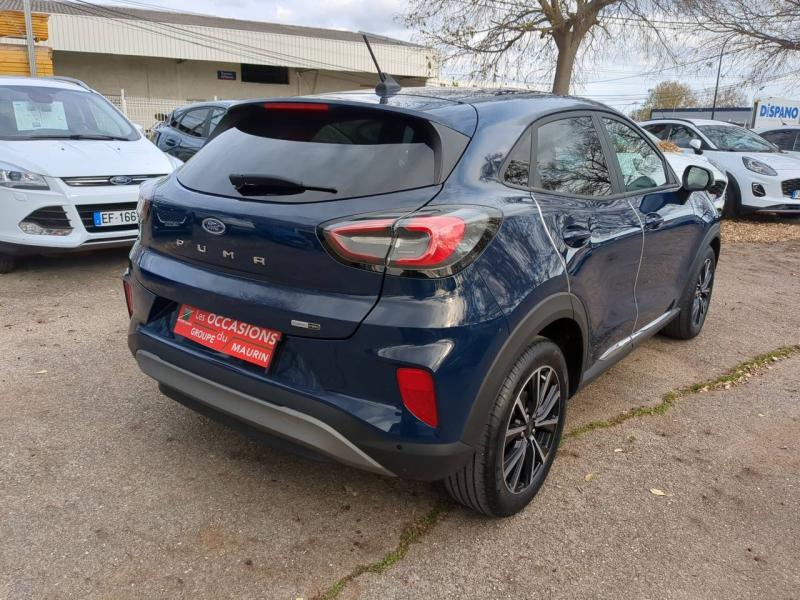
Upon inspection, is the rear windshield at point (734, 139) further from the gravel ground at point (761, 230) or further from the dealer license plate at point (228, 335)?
the dealer license plate at point (228, 335)

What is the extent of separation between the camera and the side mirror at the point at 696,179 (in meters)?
4.01

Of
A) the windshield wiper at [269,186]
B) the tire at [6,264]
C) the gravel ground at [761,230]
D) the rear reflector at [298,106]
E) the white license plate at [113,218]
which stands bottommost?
the gravel ground at [761,230]

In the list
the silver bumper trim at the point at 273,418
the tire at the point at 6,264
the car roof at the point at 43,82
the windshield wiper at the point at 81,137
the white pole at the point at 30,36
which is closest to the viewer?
the silver bumper trim at the point at 273,418

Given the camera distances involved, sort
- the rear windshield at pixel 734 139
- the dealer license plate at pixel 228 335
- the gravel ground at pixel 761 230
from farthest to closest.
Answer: the rear windshield at pixel 734 139, the gravel ground at pixel 761 230, the dealer license plate at pixel 228 335

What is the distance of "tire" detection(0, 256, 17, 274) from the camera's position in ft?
19.2

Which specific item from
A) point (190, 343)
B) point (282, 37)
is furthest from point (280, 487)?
point (282, 37)

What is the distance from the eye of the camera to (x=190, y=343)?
2574 millimetres

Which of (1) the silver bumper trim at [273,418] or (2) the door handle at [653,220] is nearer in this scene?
(1) the silver bumper trim at [273,418]

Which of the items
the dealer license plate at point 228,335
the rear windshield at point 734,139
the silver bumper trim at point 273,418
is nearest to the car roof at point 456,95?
the dealer license plate at point 228,335

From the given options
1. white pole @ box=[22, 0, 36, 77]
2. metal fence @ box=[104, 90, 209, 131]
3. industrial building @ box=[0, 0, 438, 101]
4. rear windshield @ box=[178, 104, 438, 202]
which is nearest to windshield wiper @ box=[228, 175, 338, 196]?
rear windshield @ box=[178, 104, 438, 202]

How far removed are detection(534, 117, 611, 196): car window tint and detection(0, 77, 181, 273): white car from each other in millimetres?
4092

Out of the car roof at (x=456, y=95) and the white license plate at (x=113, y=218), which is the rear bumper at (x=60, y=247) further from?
the car roof at (x=456, y=95)

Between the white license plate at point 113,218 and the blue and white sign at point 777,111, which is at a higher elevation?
the blue and white sign at point 777,111

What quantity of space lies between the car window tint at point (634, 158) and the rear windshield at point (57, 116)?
16.6ft
